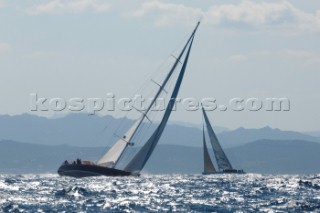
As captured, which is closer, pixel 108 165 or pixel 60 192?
pixel 60 192

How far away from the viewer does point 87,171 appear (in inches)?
3514

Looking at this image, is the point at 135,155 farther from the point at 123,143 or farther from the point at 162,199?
the point at 162,199

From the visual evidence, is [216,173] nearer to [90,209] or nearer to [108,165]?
[108,165]

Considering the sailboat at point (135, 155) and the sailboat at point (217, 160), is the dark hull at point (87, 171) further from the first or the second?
the sailboat at point (217, 160)

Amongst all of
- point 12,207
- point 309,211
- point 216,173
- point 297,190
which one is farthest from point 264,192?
point 216,173

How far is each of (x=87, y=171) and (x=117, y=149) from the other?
3.87m

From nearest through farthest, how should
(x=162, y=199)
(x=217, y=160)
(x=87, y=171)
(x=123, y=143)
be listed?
(x=162, y=199)
(x=123, y=143)
(x=87, y=171)
(x=217, y=160)

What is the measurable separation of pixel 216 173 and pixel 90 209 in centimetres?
5955

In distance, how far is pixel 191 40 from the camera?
92.7 meters

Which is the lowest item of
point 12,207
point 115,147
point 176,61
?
point 12,207

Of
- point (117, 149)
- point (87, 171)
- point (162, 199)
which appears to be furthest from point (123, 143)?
point (162, 199)

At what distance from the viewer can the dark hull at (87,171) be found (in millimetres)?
87875

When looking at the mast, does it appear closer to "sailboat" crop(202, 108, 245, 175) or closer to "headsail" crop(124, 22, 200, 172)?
"headsail" crop(124, 22, 200, 172)

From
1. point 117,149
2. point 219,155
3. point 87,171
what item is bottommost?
point 87,171
